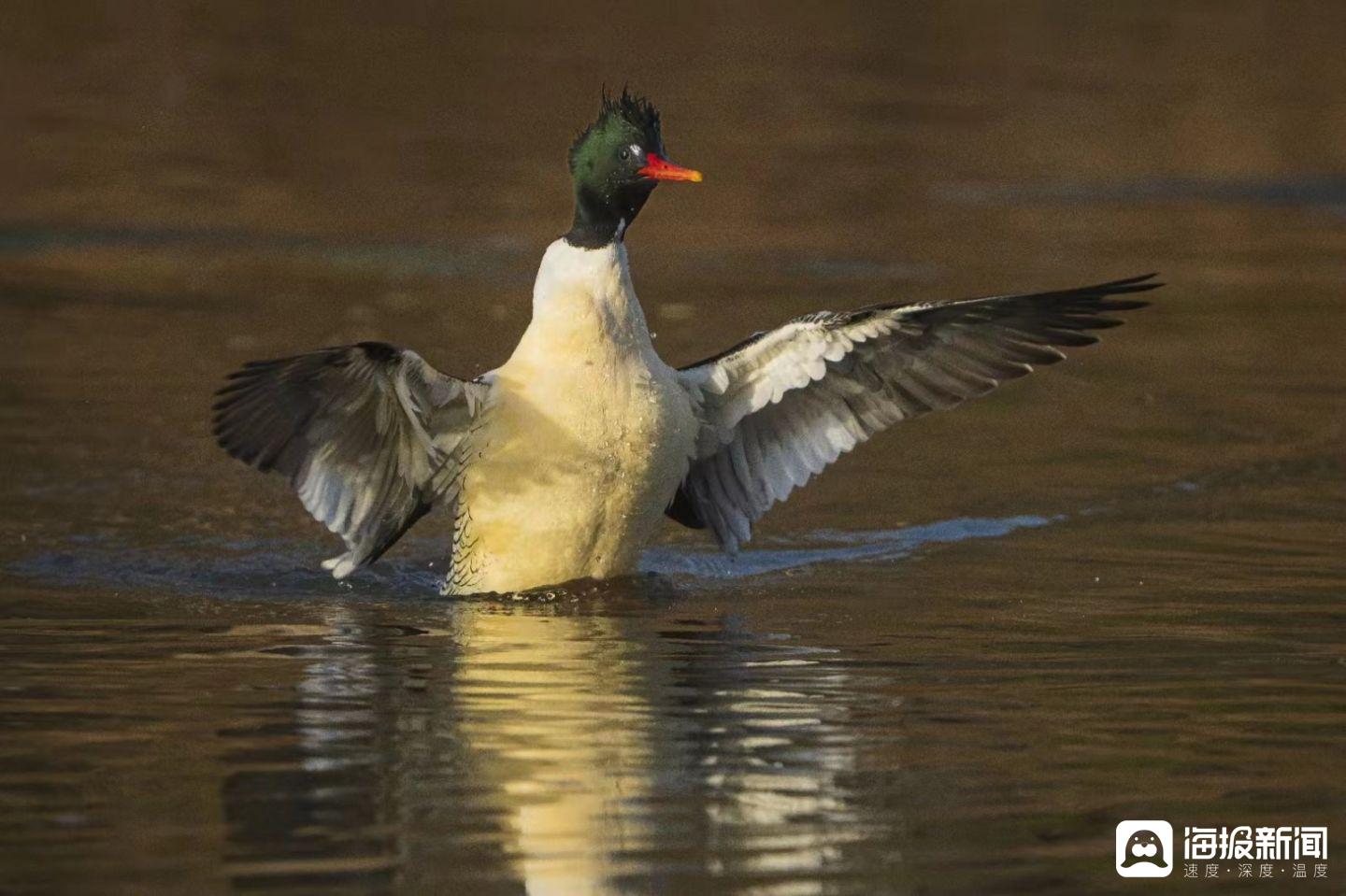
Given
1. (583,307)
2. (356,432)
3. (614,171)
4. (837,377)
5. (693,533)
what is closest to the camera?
(583,307)

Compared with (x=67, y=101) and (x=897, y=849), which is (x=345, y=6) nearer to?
(x=67, y=101)

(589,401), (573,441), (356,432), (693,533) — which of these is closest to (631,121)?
(589,401)

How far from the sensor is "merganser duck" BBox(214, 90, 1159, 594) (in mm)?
9117

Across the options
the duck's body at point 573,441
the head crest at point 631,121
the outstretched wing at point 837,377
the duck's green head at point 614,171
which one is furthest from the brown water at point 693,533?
the head crest at point 631,121

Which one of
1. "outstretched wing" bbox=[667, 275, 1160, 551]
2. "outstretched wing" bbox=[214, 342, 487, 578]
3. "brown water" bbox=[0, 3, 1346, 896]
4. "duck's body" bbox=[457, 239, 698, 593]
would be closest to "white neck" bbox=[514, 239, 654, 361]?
"duck's body" bbox=[457, 239, 698, 593]

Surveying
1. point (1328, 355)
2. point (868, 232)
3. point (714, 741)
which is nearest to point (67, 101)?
point (868, 232)

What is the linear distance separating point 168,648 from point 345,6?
2139 centimetres

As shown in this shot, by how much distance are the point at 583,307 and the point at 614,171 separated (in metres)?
0.59

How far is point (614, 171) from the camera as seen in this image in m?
9.40

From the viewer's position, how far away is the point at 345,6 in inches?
1134

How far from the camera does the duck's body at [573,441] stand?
30.0ft

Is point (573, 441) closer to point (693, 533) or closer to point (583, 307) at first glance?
point (583, 307)

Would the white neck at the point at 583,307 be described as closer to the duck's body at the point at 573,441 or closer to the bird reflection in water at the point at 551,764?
the duck's body at the point at 573,441

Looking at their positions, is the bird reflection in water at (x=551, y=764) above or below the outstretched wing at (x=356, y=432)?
below
